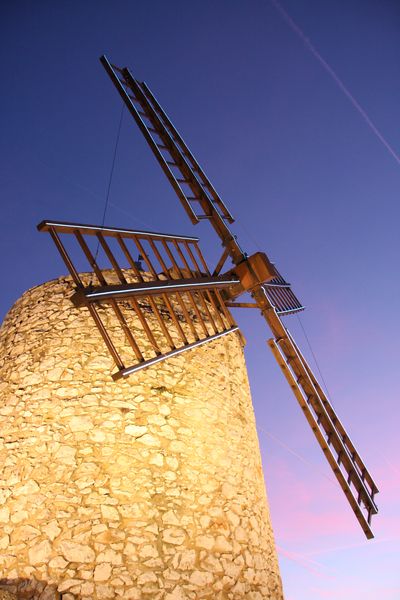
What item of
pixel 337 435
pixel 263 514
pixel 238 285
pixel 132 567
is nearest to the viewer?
pixel 132 567

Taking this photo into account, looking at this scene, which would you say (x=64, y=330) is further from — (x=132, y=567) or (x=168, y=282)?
(x=132, y=567)

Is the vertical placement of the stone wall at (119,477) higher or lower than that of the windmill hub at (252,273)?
lower

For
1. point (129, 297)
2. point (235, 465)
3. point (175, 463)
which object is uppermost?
point (129, 297)

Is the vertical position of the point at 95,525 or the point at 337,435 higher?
the point at 95,525

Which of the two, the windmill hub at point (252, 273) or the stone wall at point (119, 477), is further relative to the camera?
the windmill hub at point (252, 273)

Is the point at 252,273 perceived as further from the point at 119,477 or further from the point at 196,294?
the point at 119,477

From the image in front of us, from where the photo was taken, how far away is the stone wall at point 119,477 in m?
3.87

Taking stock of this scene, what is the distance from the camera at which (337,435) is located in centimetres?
628

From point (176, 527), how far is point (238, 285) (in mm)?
3970

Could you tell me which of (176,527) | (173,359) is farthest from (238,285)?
(176,527)

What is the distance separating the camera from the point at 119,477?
4.31 meters

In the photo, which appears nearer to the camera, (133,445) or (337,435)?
(133,445)

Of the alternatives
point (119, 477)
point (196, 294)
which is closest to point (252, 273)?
point (196, 294)

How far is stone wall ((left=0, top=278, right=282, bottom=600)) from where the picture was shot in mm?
3871
